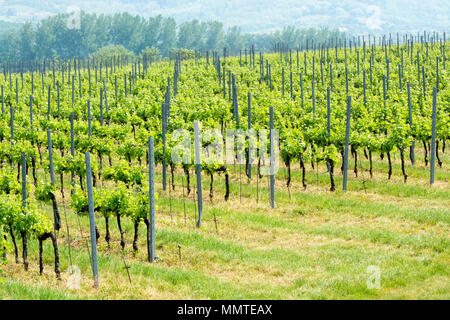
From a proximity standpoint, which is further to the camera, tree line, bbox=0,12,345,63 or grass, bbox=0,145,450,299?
tree line, bbox=0,12,345,63

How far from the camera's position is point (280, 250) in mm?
17609

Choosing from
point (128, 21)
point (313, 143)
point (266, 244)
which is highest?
point (128, 21)

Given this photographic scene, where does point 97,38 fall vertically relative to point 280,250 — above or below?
above

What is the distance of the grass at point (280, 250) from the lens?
569 inches

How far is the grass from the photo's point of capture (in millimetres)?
14453

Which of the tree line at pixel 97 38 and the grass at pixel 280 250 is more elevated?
the tree line at pixel 97 38

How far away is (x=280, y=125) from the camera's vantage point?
85.8ft

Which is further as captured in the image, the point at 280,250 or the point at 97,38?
the point at 97,38

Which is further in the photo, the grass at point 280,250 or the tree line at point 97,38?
the tree line at point 97,38

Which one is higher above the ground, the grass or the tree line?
the tree line
